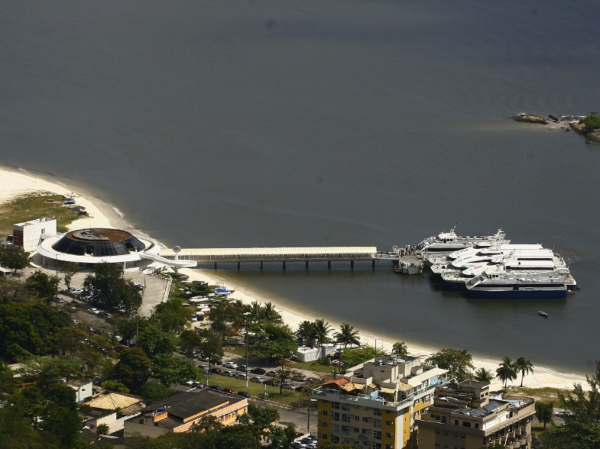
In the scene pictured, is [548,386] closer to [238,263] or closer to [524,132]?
[238,263]

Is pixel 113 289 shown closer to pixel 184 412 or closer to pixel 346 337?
pixel 346 337

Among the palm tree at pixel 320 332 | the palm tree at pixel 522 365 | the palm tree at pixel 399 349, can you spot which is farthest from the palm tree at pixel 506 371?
the palm tree at pixel 320 332

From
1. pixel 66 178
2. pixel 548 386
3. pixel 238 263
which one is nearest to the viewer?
pixel 548 386

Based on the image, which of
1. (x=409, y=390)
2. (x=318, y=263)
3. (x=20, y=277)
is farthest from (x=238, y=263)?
(x=409, y=390)

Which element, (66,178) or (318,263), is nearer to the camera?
(318,263)

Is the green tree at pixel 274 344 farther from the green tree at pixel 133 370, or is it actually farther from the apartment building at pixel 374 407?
the apartment building at pixel 374 407

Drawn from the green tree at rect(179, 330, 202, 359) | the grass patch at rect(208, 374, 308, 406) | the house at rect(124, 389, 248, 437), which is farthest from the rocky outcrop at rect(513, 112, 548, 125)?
the house at rect(124, 389, 248, 437)
